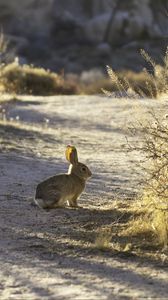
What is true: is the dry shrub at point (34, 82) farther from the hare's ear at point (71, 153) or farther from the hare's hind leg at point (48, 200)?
the hare's hind leg at point (48, 200)

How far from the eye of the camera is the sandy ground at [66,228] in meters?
5.84

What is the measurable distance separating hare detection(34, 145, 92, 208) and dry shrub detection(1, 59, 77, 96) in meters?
17.9

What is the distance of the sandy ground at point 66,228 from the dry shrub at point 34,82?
12.0 metres

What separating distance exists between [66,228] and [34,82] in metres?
22.1

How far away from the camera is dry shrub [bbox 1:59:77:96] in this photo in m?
28.1

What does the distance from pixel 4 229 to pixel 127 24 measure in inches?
1784

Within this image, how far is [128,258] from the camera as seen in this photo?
6570 mm

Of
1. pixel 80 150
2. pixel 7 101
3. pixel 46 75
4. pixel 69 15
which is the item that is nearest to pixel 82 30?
pixel 69 15

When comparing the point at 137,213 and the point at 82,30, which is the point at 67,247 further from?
the point at 82,30

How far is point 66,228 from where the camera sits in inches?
306

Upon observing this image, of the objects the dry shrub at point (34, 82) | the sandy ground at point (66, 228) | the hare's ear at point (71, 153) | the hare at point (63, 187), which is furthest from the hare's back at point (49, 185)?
the dry shrub at point (34, 82)

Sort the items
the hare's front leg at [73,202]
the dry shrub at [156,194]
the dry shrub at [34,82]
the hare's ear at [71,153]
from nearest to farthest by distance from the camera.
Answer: the dry shrub at [156,194], the hare's front leg at [73,202], the hare's ear at [71,153], the dry shrub at [34,82]

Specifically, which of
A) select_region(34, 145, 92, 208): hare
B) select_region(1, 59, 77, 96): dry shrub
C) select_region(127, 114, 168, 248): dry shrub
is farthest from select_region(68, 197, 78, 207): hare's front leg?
select_region(1, 59, 77, 96): dry shrub

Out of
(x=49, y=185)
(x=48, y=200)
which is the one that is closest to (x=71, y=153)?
(x=49, y=185)
